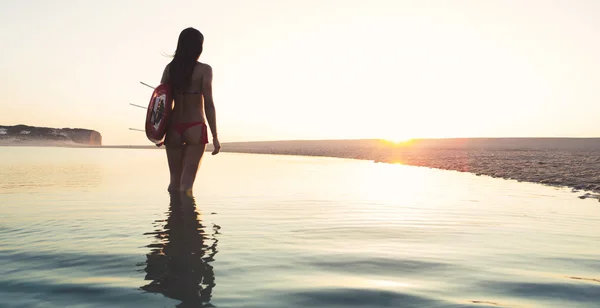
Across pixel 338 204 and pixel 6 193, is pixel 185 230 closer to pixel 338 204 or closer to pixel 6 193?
pixel 338 204

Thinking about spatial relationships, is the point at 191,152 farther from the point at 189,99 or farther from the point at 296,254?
the point at 296,254

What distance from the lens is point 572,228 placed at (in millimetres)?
7602

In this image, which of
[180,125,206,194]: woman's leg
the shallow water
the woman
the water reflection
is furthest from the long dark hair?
the water reflection

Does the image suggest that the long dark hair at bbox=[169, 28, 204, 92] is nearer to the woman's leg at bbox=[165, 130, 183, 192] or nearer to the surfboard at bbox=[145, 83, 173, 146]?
the surfboard at bbox=[145, 83, 173, 146]

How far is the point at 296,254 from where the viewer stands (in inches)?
211

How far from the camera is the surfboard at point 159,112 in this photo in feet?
26.9

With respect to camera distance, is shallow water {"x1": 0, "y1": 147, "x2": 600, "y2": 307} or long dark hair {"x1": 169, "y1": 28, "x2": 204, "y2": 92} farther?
long dark hair {"x1": 169, "y1": 28, "x2": 204, "y2": 92}

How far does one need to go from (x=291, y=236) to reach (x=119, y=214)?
11.7 ft

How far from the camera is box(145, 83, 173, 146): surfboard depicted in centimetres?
820

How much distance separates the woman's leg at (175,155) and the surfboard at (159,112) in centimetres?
15

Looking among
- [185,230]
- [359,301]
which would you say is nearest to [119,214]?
[185,230]

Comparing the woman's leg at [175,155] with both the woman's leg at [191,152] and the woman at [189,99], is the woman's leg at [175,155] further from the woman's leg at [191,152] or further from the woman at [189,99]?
the woman's leg at [191,152]

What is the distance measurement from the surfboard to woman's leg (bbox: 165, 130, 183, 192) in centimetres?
15

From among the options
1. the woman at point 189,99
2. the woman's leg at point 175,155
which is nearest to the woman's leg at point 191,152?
the woman at point 189,99
